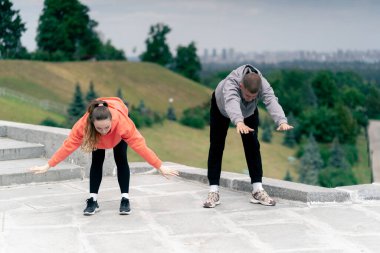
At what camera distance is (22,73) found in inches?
3442

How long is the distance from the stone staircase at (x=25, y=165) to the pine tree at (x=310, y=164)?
78432 mm

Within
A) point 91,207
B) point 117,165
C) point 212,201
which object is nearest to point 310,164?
point 212,201

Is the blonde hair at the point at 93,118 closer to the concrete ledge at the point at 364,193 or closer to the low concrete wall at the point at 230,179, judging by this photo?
the low concrete wall at the point at 230,179

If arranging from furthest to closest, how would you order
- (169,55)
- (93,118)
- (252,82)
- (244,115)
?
(169,55) → (244,115) → (252,82) → (93,118)

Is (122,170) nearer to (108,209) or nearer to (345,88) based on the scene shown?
(108,209)

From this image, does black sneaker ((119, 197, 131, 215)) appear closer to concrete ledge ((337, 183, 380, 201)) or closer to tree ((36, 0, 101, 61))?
concrete ledge ((337, 183, 380, 201))

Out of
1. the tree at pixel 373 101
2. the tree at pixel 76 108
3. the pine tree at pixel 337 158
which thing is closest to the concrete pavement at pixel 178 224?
the tree at pixel 76 108

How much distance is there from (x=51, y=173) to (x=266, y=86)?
300cm

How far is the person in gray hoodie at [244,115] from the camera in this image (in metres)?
5.80

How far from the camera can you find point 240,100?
20.0ft

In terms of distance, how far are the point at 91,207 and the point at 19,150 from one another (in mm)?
2815

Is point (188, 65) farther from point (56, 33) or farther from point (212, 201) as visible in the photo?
point (212, 201)

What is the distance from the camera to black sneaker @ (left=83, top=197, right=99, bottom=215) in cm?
596

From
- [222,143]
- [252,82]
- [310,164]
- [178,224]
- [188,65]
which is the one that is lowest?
[310,164]
